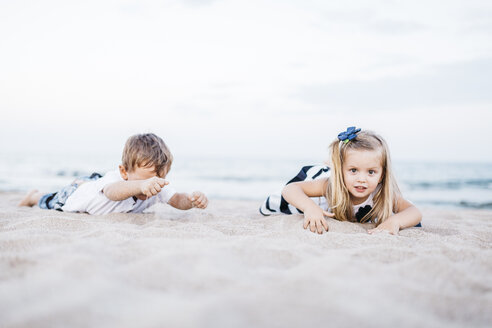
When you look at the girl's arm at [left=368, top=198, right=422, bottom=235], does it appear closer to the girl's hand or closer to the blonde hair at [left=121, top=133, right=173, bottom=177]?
the girl's hand

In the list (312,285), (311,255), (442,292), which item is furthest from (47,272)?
(442,292)

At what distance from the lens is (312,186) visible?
293cm

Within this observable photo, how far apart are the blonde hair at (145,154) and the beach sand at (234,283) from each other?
1144mm

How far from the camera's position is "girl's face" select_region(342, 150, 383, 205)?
8.46 ft

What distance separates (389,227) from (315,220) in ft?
1.78

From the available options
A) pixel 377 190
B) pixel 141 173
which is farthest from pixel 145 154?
pixel 377 190

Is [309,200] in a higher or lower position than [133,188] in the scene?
lower

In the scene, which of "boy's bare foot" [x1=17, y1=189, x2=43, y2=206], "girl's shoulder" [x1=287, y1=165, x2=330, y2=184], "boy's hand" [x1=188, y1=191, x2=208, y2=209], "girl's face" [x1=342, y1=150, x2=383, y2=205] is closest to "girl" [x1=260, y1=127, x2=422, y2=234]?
"girl's face" [x1=342, y1=150, x2=383, y2=205]

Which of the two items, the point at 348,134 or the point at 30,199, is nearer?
the point at 348,134

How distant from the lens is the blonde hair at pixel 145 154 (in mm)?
2916

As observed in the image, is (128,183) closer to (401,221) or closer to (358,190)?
(358,190)

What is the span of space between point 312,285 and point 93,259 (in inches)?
33.4

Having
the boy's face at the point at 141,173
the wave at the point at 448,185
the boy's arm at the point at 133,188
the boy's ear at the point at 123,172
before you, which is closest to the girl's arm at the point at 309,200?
the boy's arm at the point at 133,188

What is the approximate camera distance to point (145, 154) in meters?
2.91
